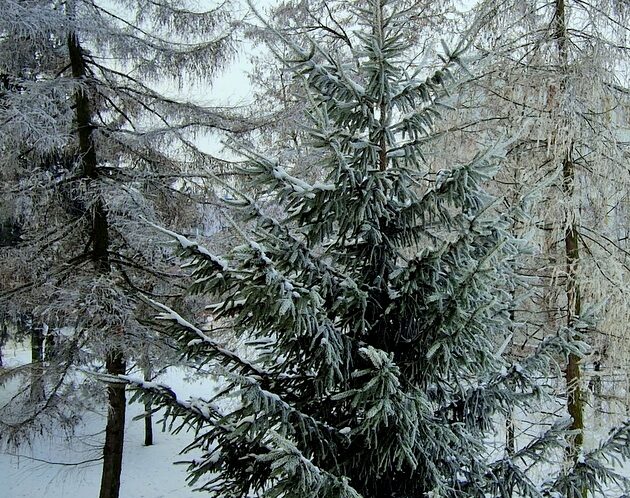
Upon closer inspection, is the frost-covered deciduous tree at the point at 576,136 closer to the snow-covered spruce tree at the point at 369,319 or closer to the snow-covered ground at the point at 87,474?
the snow-covered spruce tree at the point at 369,319

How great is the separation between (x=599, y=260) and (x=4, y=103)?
21.5 ft

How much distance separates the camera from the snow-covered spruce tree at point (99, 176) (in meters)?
6.07

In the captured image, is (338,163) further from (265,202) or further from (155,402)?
(265,202)

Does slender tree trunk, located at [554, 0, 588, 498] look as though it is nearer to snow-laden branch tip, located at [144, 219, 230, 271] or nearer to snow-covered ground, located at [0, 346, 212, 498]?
snow-laden branch tip, located at [144, 219, 230, 271]

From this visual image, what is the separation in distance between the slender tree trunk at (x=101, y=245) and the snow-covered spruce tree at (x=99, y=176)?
0.02m

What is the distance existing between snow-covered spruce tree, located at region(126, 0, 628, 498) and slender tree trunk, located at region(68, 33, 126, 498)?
3740 mm

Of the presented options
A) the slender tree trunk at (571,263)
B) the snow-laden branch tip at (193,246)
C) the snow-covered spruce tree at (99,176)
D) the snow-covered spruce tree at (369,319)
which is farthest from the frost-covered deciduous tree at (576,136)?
the snow-covered spruce tree at (99,176)

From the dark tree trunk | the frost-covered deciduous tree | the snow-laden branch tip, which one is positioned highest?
the frost-covered deciduous tree

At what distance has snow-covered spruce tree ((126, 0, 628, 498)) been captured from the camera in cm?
280

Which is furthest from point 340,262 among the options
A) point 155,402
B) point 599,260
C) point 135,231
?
point 135,231

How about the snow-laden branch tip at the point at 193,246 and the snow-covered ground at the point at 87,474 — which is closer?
the snow-laden branch tip at the point at 193,246

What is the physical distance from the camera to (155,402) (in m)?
3.03

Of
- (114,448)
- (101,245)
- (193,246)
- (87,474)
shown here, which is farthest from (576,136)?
(87,474)

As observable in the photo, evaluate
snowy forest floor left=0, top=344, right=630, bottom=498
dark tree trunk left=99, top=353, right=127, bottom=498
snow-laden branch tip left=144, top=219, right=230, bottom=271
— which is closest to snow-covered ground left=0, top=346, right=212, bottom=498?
snowy forest floor left=0, top=344, right=630, bottom=498
